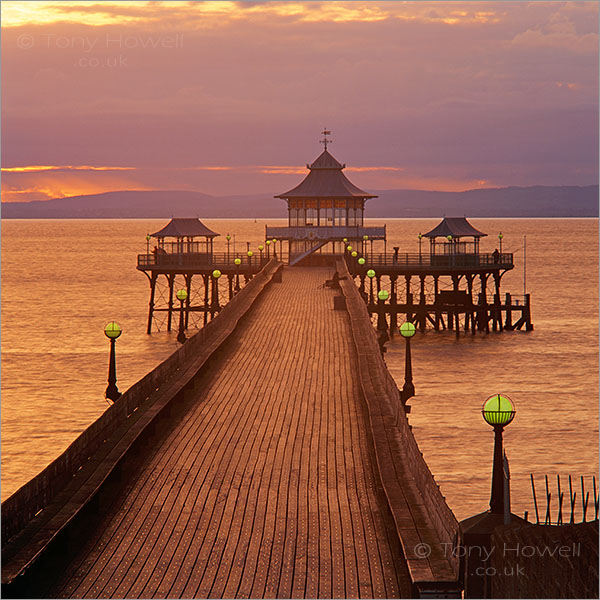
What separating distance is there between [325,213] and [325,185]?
2.22m

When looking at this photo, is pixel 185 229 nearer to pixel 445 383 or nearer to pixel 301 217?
pixel 301 217

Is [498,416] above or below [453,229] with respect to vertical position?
below

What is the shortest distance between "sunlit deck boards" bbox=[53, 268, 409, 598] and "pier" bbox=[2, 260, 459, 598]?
0.02 metres

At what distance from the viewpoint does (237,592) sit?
8281 millimetres

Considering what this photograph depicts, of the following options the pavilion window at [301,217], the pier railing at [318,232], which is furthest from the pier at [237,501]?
the pavilion window at [301,217]

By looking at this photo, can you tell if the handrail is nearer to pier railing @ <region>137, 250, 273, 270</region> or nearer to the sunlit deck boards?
pier railing @ <region>137, 250, 273, 270</region>

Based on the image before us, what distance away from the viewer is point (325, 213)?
63.8 m

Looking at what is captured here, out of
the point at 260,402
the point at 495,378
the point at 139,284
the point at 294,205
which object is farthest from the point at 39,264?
the point at 260,402

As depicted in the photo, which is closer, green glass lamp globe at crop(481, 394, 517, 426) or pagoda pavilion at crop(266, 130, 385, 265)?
green glass lamp globe at crop(481, 394, 517, 426)

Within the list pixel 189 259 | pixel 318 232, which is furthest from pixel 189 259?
pixel 318 232

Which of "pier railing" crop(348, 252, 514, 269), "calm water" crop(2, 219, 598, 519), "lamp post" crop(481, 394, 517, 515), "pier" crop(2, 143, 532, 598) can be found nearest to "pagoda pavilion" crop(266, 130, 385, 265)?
"pier railing" crop(348, 252, 514, 269)

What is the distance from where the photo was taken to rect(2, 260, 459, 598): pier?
8.46 metres

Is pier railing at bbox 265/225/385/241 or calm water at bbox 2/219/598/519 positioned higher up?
pier railing at bbox 265/225/385/241

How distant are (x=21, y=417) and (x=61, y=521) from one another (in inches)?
942
